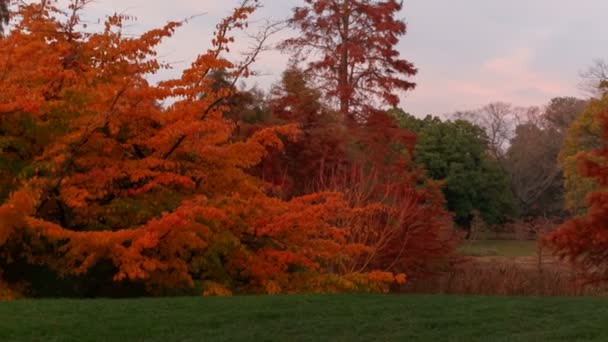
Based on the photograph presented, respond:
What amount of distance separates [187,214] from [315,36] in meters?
25.4

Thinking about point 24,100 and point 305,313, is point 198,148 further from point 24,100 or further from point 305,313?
point 305,313

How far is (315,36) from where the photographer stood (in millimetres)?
36844

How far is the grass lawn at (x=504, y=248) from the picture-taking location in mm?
38916

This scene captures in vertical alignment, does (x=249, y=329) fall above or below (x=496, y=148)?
below

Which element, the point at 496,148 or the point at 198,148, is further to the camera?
the point at 496,148

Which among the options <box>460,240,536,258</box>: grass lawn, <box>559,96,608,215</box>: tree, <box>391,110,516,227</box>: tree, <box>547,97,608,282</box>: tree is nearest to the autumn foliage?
<box>547,97,608,282</box>: tree

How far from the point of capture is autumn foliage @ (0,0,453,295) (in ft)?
42.5

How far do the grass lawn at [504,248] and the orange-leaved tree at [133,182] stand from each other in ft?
74.0

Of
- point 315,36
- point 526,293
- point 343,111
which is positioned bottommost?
point 526,293

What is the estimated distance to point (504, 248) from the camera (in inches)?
1810

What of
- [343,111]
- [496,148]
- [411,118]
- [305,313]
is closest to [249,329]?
[305,313]

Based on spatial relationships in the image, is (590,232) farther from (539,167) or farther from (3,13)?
(539,167)

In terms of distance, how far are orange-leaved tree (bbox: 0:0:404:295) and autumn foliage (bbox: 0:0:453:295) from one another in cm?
2

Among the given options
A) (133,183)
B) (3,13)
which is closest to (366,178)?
(133,183)
